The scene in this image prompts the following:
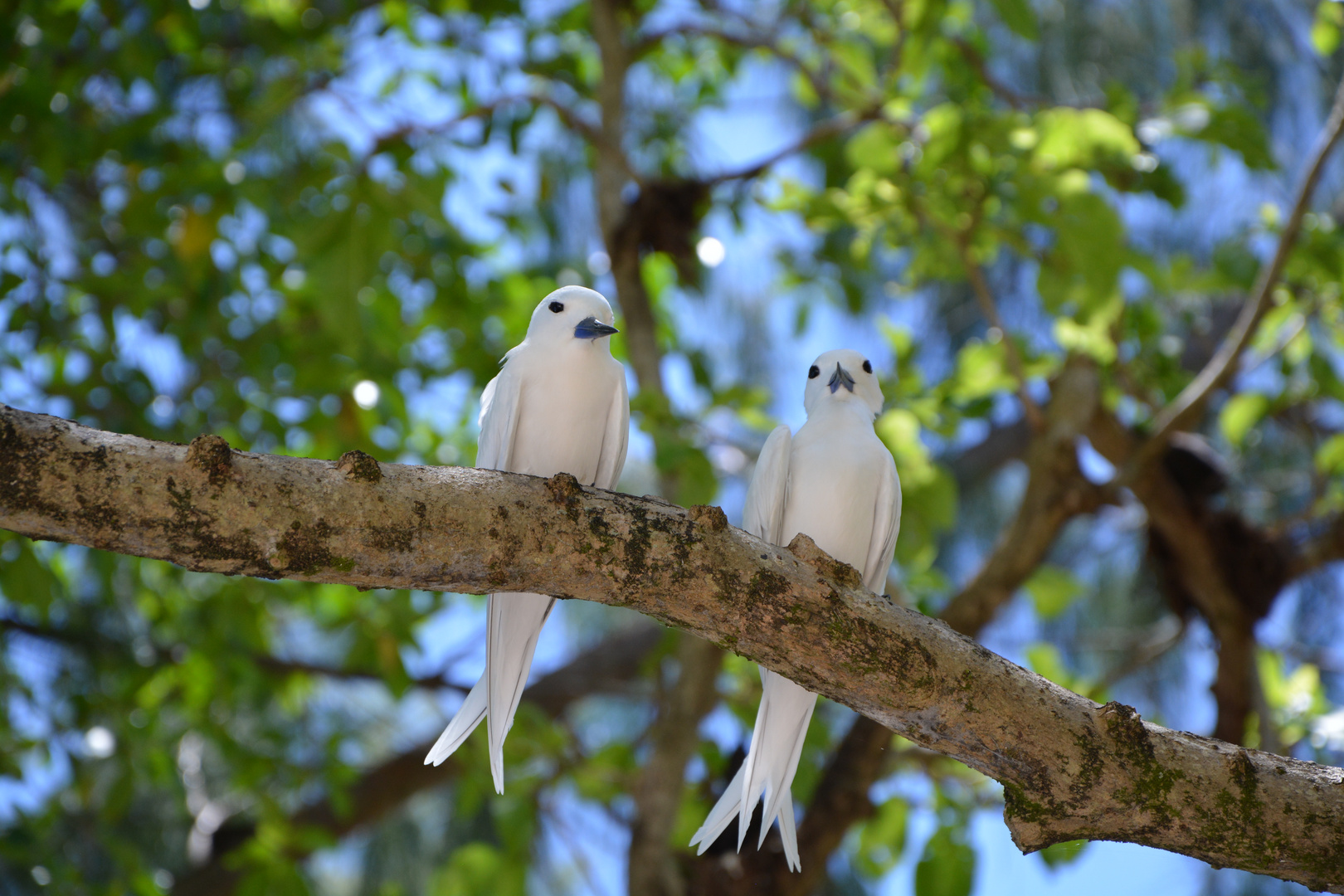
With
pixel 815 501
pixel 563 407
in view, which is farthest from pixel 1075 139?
pixel 563 407

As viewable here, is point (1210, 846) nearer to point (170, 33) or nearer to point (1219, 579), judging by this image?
point (1219, 579)

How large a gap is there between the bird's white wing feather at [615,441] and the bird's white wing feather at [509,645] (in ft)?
1.23

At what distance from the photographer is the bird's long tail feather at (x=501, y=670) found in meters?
2.43

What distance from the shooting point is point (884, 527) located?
2955 millimetres

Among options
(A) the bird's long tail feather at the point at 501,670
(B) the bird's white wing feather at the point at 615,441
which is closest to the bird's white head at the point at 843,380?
(B) the bird's white wing feather at the point at 615,441

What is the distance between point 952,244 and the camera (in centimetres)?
438

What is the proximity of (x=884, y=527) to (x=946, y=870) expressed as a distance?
1.60 m

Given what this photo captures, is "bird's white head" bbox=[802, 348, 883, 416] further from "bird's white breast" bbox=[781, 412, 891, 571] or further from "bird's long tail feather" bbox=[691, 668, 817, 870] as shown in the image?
"bird's long tail feather" bbox=[691, 668, 817, 870]

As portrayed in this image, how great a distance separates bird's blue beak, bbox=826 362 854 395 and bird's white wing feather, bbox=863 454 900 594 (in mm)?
223

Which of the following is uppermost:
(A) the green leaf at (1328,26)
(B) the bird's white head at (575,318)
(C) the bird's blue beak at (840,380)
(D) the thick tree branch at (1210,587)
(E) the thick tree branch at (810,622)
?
(A) the green leaf at (1328,26)

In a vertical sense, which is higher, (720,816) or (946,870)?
(946,870)

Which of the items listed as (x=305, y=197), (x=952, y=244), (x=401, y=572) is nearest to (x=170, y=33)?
(x=305, y=197)

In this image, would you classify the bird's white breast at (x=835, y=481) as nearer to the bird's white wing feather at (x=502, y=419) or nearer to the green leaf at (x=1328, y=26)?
the bird's white wing feather at (x=502, y=419)

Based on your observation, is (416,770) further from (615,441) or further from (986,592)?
(615,441)
